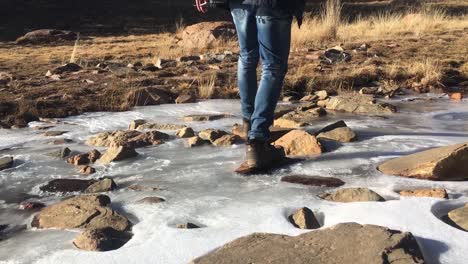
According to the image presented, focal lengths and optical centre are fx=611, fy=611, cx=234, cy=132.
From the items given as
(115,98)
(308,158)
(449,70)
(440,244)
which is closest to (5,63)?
(115,98)

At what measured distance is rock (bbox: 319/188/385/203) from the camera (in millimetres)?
3182

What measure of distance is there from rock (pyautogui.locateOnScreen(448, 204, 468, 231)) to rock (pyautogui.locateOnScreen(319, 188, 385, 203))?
38 centimetres

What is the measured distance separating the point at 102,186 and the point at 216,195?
720mm

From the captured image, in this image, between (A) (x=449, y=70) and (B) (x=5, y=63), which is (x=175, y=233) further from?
(B) (x=5, y=63)

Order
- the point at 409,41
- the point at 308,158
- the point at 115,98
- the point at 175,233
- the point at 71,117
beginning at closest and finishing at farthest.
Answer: the point at 175,233 → the point at 308,158 → the point at 71,117 → the point at 115,98 → the point at 409,41

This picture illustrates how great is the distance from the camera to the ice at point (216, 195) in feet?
8.84

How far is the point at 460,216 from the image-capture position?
2881 millimetres

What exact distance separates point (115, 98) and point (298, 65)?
9.52 feet

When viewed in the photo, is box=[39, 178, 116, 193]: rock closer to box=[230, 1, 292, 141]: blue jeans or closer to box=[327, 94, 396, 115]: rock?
box=[230, 1, 292, 141]: blue jeans

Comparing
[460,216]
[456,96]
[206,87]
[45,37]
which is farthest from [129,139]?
[45,37]

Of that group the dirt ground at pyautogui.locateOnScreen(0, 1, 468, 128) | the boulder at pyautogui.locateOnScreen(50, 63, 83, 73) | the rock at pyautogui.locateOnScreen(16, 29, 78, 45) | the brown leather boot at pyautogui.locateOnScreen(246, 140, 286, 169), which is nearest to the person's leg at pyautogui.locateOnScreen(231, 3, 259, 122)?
the brown leather boot at pyautogui.locateOnScreen(246, 140, 286, 169)

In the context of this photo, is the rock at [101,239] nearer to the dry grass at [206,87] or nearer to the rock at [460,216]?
the rock at [460,216]

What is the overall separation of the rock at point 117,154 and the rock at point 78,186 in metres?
→ 0.45

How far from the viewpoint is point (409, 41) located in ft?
36.3
